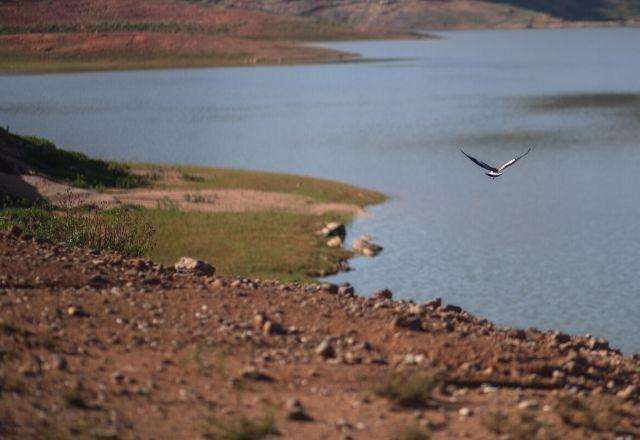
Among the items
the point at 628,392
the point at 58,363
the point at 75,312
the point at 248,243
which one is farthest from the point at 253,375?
the point at 248,243

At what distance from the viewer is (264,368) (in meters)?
8.59

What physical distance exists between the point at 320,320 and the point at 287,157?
3241 cm

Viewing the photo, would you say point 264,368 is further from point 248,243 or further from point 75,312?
point 248,243

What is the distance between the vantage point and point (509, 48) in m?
133

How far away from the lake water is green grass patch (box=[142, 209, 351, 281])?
1077 millimetres

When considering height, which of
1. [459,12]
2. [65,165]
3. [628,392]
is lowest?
[65,165]

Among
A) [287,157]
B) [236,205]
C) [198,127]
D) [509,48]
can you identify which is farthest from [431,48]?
[236,205]

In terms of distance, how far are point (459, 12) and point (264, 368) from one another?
174800 mm

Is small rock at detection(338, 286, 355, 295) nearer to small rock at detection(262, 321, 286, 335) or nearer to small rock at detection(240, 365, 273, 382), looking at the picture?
small rock at detection(262, 321, 286, 335)

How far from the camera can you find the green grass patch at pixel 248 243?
2305cm

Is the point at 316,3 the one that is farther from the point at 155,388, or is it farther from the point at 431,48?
the point at 155,388

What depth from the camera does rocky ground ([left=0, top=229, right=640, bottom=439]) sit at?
7.70 m

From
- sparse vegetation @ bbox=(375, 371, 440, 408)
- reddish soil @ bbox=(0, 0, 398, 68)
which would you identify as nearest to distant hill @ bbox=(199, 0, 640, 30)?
reddish soil @ bbox=(0, 0, 398, 68)

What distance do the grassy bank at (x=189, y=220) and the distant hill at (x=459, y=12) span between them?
12472 centimetres
